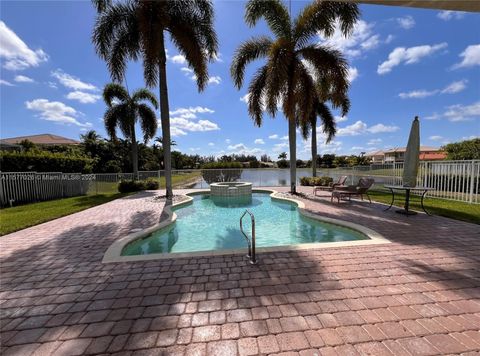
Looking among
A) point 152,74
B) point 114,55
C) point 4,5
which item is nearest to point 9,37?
point 4,5

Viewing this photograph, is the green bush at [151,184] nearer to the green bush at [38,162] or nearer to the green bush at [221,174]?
the green bush at [221,174]

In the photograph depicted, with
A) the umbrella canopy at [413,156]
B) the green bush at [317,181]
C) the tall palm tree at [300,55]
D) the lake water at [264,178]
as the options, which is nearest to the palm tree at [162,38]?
the tall palm tree at [300,55]

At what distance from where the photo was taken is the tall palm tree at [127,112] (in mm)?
15125

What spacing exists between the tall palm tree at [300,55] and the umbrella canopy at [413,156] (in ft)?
11.3

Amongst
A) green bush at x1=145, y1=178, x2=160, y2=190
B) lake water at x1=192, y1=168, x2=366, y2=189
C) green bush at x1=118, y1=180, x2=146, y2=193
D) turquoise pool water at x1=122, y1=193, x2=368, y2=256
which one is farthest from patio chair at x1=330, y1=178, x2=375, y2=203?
green bush at x1=118, y1=180, x2=146, y2=193

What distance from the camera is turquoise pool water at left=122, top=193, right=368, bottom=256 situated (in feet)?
16.2

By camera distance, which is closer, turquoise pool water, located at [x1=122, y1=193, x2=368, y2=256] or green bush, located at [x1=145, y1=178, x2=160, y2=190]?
turquoise pool water, located at [x1=122, y1=193, x2=368, y2=256]

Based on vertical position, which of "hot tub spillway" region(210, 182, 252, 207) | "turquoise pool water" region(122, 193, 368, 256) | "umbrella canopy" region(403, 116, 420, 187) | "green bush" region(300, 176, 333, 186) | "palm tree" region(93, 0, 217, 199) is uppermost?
"palm tree" region(93, 0, 217, 199)

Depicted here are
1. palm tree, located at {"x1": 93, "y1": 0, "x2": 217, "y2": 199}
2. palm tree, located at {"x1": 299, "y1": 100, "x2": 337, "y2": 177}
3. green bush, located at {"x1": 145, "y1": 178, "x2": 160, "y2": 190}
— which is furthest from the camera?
palm tree, located at {"x1": 299, "y1": 100, "x2": 337, "y2": 177}

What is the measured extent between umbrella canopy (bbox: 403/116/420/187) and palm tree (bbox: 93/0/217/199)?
310 inches

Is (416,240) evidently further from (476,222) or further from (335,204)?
(335,204)

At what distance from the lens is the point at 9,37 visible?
7562 mm

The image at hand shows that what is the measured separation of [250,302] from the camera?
2.44 meters

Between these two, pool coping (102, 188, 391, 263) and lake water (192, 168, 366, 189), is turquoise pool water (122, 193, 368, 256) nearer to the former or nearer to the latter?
pool coping (102, 188, 391, 263)
